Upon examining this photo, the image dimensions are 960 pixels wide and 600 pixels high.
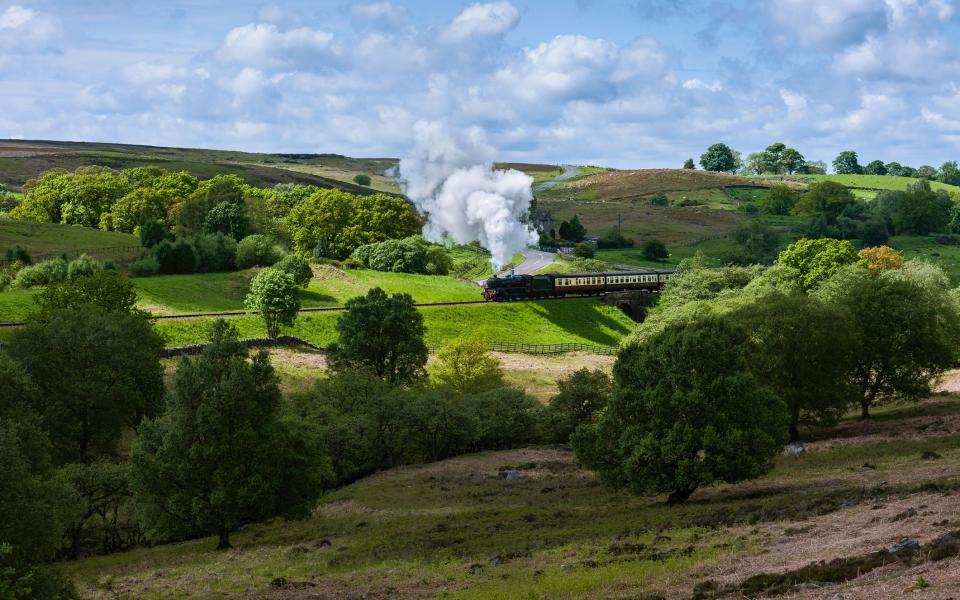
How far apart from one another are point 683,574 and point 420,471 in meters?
32.1

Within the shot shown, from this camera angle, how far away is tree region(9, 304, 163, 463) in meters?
55.2

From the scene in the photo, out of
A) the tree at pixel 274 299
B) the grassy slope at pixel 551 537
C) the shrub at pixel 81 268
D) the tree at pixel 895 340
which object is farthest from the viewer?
the shrub at pixel 81 268

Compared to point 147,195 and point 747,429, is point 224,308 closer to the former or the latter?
point 147,195

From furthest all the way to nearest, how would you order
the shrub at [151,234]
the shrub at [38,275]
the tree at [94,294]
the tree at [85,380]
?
the shrub at [151,234] < the shrub at [38,275] < the tree at [94,294] < the tree at [85,380]

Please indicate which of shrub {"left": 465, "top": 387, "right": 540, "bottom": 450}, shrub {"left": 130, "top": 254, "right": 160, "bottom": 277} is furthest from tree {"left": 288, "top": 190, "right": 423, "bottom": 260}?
shrub {"left": 465, "top": 387, "right": 540, "bottom": 450}

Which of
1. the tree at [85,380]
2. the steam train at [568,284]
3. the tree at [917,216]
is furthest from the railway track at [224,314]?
the tree at [917,216]

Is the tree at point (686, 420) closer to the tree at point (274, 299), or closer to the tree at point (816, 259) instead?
the tree at point (274, 299)

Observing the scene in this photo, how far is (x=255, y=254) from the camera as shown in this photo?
116500mm

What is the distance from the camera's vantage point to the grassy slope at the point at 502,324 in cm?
8875

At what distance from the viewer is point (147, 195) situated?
146125 millimetres

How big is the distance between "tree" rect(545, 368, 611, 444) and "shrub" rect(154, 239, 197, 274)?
5965 centimetres

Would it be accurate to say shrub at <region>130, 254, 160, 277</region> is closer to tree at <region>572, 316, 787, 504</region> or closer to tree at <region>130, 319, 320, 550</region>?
tree at <region>130, 319, 320, 550</region>

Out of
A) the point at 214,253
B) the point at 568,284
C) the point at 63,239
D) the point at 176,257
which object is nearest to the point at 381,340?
the point at 568,284

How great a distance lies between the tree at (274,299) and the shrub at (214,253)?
28.8 meters
